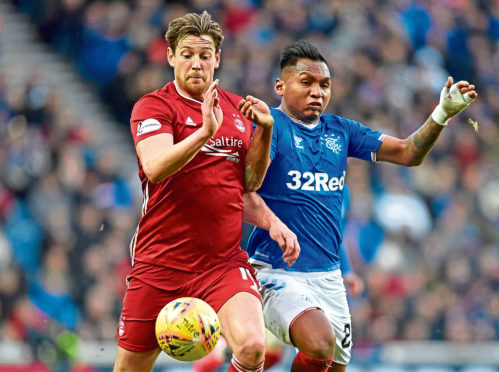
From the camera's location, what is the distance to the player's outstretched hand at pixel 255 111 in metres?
4.68

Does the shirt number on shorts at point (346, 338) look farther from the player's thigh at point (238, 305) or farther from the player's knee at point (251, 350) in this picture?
the player's knee at point (251, 350)

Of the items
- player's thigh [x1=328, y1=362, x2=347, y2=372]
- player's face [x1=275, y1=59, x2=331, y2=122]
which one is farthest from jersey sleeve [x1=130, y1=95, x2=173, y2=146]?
player's thigh [x1=328, y1=362, x2=347, y2=372]

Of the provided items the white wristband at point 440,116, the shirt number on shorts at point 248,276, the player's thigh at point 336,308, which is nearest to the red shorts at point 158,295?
the shirt number on shorts at point 248,276

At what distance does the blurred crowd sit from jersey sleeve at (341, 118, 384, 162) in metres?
4.20

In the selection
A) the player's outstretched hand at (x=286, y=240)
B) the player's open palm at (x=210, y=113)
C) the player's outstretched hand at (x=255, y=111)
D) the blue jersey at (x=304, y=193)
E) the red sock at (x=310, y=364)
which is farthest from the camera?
the blue jersey at (x=304, y=193)

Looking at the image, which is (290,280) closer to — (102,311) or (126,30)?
(102,311)

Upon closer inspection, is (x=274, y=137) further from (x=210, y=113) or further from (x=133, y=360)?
(x=133, y=360)

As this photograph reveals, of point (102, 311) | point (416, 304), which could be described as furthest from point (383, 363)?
point (102, 311)

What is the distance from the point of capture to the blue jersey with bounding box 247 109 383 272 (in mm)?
5324

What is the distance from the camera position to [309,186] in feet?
17.6

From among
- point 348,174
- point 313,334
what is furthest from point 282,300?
point 348,174

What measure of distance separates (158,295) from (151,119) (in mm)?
989

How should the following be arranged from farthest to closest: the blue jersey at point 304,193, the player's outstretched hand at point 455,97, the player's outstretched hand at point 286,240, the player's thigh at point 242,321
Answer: the blue jersey at point 304,193
the player's outstretched hand at point 455,97
the player's outstretched hand at point 286,240
the player's thigh at point 242,321

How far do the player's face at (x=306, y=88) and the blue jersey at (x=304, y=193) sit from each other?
0.30 ft
